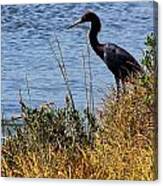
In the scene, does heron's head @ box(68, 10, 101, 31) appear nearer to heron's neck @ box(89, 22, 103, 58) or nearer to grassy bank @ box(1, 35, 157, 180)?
heron's neck @ box(89, 22, 103, 58)

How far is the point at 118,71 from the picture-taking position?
2.66 metres

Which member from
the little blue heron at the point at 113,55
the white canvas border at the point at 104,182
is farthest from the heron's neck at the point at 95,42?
the white canvas border at the point at 104,182

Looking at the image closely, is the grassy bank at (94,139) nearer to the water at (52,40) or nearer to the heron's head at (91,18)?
the water at (52,40)

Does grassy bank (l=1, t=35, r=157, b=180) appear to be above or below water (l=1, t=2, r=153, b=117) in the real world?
below

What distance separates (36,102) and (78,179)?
33 cm

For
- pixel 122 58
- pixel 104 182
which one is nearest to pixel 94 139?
pixel 104 182

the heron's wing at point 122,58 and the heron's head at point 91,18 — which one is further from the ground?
the heron's head at point 91,18

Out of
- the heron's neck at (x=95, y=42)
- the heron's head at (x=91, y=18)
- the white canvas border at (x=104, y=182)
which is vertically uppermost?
the heron's head at (x=91, y=18)

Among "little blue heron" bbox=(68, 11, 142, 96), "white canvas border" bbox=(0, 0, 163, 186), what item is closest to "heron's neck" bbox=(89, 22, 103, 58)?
"little blue heron" bbox=(68, 11, 142, 96)

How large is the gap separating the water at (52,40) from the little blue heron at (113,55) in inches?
0.7

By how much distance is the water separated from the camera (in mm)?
2645

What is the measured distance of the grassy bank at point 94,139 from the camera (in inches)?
103

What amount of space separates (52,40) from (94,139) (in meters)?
0.40

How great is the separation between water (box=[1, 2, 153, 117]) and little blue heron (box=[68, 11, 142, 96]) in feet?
0.06
